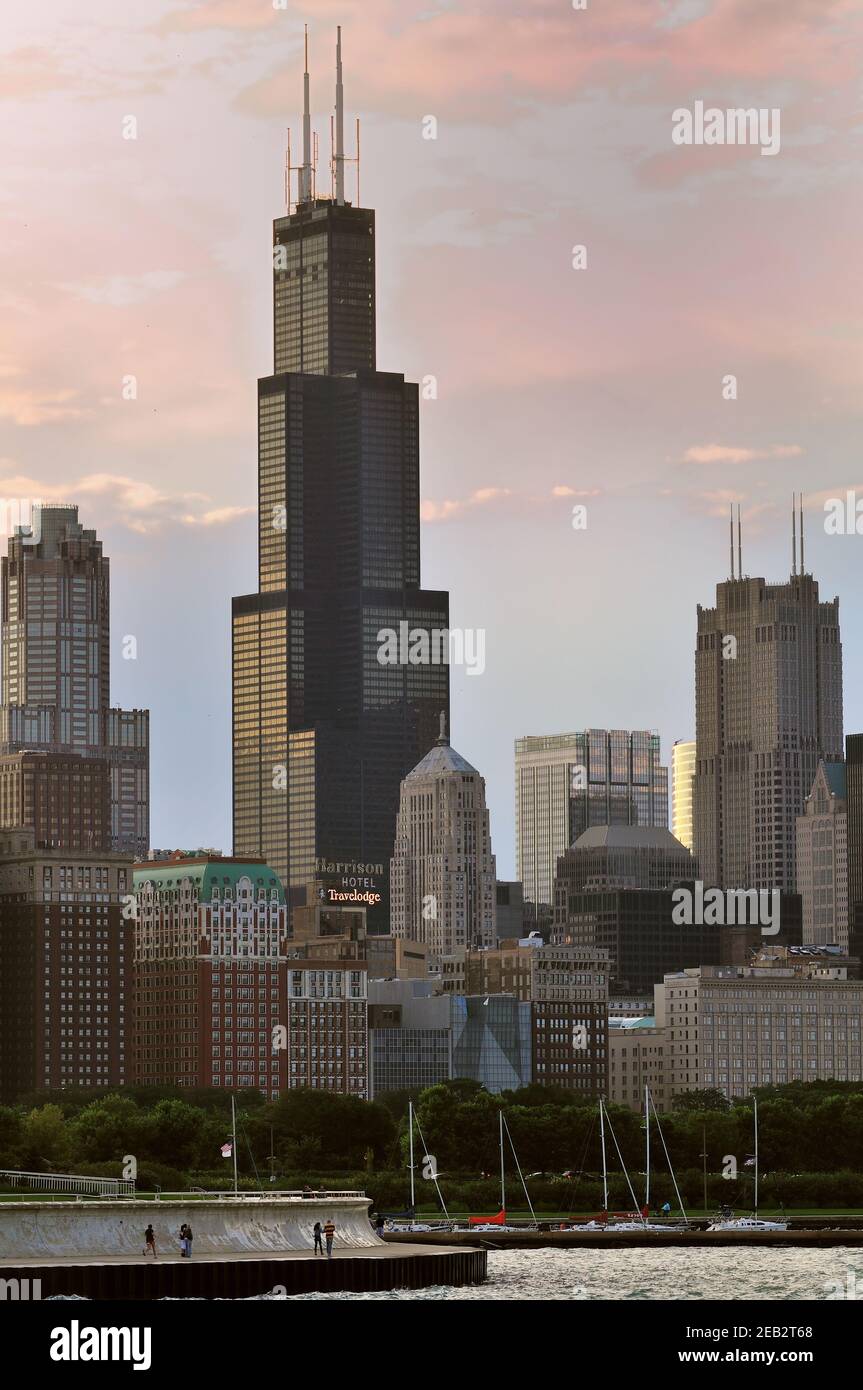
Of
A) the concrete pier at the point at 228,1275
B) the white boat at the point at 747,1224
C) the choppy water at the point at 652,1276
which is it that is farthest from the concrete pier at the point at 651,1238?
the concrete pier at the point at 228,1275

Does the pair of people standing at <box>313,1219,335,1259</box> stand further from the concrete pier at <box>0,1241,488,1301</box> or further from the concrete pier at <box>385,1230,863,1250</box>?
the concrete pier at <box>385,1230,863,1250</box>

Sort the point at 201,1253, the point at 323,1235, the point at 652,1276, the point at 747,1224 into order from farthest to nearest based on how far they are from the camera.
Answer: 1. the point at 747,1224
2. the point at 652,1276
3. the point at 323,1235
4. the point at 201,1253

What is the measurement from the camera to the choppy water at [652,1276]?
4609 inches

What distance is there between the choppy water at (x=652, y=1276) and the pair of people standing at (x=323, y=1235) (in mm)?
2977

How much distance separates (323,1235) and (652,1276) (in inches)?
1058

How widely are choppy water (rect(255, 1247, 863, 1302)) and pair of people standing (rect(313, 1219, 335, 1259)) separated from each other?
298 centimetres

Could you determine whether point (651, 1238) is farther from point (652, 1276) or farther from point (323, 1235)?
point (323, 1235)

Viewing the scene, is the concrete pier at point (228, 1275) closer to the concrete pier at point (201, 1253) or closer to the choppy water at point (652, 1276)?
the concrete pier at point (201, 1253)

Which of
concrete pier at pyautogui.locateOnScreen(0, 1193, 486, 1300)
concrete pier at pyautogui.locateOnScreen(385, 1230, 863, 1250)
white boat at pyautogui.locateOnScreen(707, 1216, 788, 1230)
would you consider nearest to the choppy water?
concrete pier at pyautogui.locateOnScreen(0, 1193, 486, 1300)

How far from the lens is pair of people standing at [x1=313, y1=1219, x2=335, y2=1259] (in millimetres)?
111250

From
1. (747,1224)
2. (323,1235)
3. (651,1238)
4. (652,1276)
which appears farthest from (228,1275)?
(747,1224)

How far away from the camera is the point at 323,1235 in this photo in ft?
373

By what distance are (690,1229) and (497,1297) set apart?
70061mm
